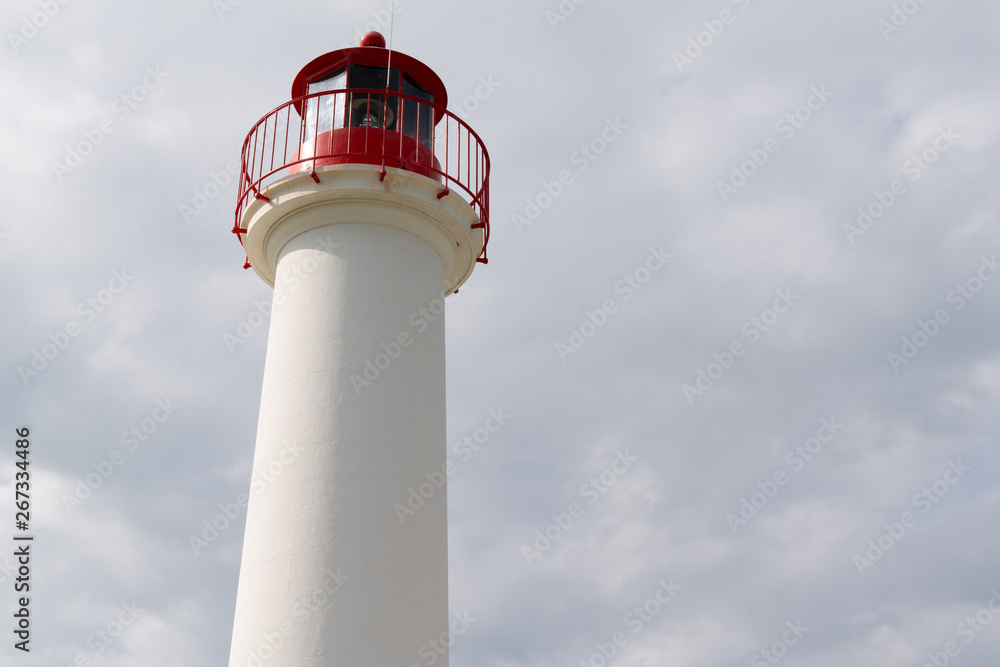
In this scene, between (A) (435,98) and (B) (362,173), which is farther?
(A) (435,98)

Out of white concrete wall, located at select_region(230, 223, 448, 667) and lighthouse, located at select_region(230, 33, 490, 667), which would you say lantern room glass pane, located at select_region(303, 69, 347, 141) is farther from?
white concrete wall, located at select_region(230, 223, 448, 667)

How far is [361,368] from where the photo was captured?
10.7 meters

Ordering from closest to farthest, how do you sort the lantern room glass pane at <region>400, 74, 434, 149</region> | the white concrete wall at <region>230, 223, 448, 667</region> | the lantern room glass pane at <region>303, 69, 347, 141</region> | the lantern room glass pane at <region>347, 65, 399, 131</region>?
the white concrete wall at <region>230, 223, 448, 667</region> < the lantern room glass pane at <region>303, 69, 347, 141</region> < the lantern room glass pane at <region>347, 65, 399, 131</region> < the lantern room glass pane at <region>400, 74, 434, 149</region>

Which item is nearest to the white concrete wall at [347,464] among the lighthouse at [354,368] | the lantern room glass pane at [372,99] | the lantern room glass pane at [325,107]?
the lighthouse at [354,368]

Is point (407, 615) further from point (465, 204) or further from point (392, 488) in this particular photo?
point (465, 204)

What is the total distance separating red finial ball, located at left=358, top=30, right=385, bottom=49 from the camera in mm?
12938

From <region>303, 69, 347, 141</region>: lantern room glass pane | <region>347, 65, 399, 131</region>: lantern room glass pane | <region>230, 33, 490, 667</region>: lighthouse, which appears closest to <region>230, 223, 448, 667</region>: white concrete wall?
<region>230, 33, 490, 667</region>: lighthouse

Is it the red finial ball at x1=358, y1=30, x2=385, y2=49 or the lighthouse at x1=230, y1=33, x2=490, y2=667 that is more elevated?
the red finial ball at x1=358, y1=30, x2=385, y2=49

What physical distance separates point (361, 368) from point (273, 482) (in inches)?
61.2

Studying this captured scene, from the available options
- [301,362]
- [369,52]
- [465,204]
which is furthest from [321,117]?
[301,362]

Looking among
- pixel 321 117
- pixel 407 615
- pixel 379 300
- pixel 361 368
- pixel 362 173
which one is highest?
pixel 321 117

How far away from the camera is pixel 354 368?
420 inches

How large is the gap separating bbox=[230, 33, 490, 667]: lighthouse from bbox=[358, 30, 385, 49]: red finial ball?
3 centimetres

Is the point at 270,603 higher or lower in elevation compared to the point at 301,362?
lower
